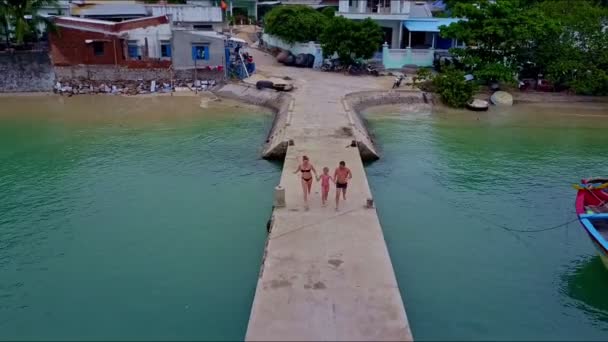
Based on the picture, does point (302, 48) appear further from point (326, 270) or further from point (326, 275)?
point (326, 275)

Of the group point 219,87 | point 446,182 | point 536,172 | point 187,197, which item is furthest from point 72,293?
point 219,87

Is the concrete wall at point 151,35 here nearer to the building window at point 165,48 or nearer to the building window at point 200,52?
the building window at point 165,48

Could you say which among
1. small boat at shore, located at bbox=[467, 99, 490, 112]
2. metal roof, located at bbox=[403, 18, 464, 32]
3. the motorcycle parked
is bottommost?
small boat at shore, located at bbox=[467, 99, 490, 112]

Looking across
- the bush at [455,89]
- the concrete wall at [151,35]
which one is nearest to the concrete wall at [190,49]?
the concrete wall at [151,35]

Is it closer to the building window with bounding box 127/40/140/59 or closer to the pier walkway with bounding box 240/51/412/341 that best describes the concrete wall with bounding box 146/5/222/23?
the building window with bounding box 127/40/140/59

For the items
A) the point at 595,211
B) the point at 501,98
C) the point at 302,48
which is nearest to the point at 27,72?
the point at 302,48

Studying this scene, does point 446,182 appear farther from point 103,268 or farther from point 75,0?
point 75,0

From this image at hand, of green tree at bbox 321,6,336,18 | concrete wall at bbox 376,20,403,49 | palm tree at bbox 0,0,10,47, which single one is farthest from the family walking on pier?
green tree at bbox 321,6,336,18

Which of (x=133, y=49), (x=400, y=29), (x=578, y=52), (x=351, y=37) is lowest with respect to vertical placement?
(x=133, y=49)
